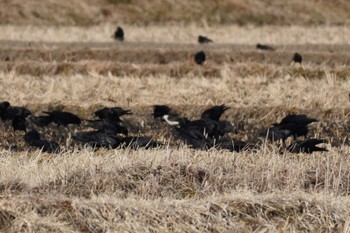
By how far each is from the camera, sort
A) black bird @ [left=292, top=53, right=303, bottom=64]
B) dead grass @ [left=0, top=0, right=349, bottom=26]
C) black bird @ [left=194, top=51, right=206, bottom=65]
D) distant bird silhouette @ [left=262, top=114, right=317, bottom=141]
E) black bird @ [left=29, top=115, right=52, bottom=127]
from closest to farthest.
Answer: distant bird silhouette @ [left=262, top=114, right=317, bottom=141]
black bird @ [left=29, top=115, right=52, bottom=127]
black bird @ [left=194, top=51, right=206, bottom=65]
black bird @ [left=292, top=53, right=303, bottom=64]
dead grass @ [left=0, top=0, right=349, bottom=26]

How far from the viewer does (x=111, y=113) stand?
13.6 metres

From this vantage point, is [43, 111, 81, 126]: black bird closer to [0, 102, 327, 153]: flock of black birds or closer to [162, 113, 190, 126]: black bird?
[0, 102, 327, 153]: flock of black birds

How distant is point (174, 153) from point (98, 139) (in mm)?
2089

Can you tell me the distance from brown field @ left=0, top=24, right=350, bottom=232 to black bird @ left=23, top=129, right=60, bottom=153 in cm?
18

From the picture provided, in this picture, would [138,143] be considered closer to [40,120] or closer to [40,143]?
[40,143]

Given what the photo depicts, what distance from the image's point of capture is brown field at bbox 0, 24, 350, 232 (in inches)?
306

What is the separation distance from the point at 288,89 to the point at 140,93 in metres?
2.46

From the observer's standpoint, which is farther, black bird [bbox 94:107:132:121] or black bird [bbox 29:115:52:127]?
black bird [bbox 29:115:52:127]

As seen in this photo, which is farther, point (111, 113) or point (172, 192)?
point (111, 113)

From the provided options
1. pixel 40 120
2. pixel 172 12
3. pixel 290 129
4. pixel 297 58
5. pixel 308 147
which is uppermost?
pixel 308 147

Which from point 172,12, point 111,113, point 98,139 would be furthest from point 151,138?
point 172,12

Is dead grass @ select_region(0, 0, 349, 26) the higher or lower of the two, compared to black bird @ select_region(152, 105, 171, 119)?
lower

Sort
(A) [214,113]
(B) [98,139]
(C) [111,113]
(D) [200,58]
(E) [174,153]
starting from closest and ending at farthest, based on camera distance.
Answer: (E) [174,153] < (B) [98,139] < (C) [111,113] < (A) [214,113] < (D) [200,58]

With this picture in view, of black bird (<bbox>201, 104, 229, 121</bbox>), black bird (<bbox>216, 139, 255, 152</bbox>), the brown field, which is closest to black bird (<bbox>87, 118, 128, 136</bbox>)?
the brown field
